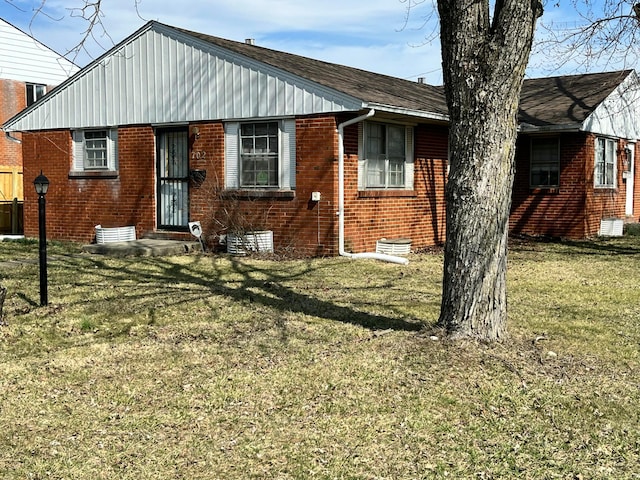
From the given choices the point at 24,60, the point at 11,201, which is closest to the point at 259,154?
the point at 11,201

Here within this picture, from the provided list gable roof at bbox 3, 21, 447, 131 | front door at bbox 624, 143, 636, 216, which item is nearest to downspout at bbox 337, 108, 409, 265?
gable roof at bbox 3, 21, 447, 131

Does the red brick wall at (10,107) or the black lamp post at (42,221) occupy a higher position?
the red brick wall at (10,107)

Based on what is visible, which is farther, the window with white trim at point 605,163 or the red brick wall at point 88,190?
the window with white trim at point 605,163

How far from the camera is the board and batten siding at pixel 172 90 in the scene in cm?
1313

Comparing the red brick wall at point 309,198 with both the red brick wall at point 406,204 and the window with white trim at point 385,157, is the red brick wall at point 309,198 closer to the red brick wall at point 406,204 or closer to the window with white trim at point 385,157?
the red brick wall at point 406,204

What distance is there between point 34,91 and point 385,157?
813 inches

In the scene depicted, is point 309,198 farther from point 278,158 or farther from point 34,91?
point 34,91

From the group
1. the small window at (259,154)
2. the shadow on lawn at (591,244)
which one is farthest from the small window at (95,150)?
the shadow on lawn at (591,244)

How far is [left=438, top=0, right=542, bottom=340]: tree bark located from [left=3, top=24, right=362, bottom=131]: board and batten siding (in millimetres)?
6070

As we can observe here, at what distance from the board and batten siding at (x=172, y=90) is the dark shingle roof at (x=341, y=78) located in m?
0.22

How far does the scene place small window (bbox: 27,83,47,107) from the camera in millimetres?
29413

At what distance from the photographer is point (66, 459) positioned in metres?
4.21

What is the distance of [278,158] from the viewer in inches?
530

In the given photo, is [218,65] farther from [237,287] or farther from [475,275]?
[475,275]
